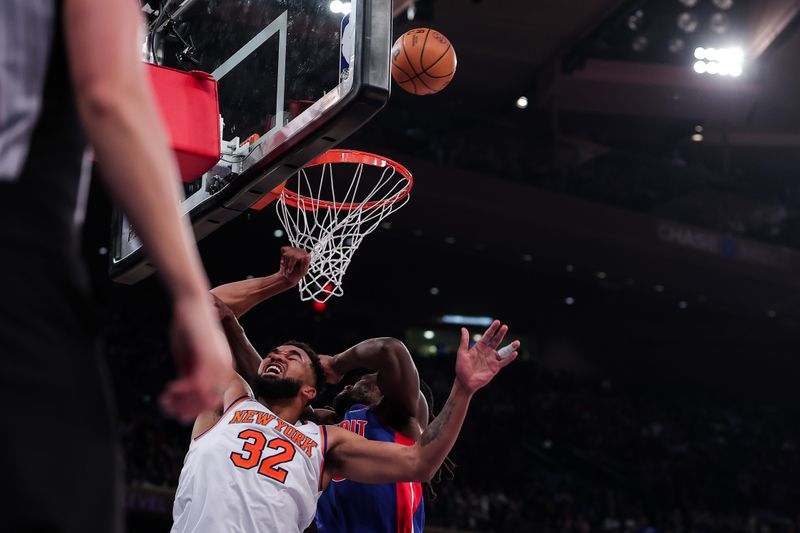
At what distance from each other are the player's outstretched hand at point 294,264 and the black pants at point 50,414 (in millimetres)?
2913

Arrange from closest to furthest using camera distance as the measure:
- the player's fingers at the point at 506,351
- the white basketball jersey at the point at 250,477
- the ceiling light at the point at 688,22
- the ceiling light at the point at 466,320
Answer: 1. the player's fingers at the point at 506,351
2. the white basketball jersey at the point at 250,477
3. the ceiling light at the point at 688,22
4. the ceiling light at the point at 466,320

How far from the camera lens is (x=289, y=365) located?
11.9ft

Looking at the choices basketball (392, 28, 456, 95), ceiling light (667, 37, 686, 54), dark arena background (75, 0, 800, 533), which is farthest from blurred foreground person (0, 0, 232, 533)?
ceiling light (667, 37, 686, 54)

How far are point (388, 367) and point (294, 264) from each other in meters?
0.59

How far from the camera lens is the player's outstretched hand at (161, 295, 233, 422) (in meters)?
1.01

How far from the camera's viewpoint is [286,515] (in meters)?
3.27

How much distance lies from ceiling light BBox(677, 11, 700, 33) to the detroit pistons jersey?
364 inches

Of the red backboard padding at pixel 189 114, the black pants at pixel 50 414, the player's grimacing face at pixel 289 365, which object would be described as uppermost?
the black pants at pixel 50 414

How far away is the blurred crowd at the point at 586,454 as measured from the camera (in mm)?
12281

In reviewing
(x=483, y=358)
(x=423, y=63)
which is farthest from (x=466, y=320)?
(x=483, y=358)

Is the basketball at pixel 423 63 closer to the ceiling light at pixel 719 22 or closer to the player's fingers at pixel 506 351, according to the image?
the player's fingers at pixel 506 351

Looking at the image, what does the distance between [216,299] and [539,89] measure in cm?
1027

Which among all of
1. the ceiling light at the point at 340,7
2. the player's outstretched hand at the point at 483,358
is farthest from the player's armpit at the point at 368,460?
the ceiling light at the point at 340,7

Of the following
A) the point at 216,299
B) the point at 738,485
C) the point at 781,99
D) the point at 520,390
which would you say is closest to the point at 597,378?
the point at 520,390
